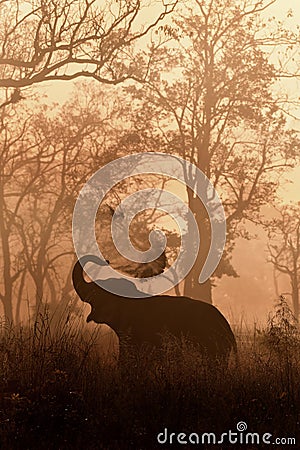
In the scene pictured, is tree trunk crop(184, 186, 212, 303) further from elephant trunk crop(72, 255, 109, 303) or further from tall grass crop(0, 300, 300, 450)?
tall grass crop(0, 300, 300, 450)

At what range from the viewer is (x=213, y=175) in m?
29.6

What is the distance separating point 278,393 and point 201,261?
1843 centimetres

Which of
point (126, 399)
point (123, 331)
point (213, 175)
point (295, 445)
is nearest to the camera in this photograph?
point (295, 445)

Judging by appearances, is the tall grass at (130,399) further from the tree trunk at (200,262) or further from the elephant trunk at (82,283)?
the tree trunk at (200,262)

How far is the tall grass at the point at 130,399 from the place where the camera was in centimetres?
776

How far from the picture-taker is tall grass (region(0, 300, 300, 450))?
776 cm

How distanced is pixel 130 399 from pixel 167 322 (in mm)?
2378

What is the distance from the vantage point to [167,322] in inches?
424

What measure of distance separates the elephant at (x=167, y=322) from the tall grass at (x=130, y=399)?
717 mm

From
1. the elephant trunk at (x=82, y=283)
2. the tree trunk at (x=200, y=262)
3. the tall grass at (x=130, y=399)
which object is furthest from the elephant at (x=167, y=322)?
the tree trunk at (x=200, y=262)

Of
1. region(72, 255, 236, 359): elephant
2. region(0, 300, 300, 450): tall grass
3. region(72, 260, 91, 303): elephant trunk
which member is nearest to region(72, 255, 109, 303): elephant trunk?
region(72, 260, 91, 303): elephant trunk

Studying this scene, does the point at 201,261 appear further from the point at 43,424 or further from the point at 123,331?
the point at 43,424

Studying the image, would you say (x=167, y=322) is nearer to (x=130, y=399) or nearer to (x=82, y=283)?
(x=82, y=283)

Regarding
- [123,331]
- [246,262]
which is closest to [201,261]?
[123,331]
